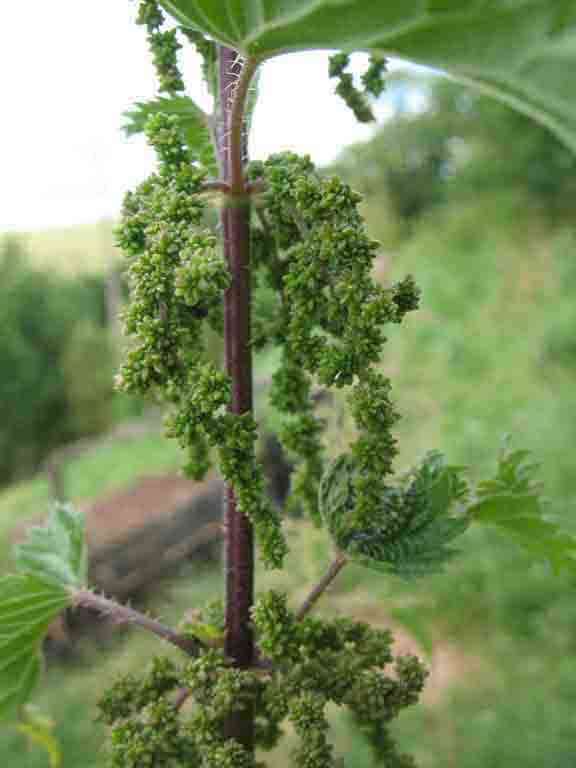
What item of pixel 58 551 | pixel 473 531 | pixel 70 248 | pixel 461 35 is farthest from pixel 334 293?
pixel 70 248

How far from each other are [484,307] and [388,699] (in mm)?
9442

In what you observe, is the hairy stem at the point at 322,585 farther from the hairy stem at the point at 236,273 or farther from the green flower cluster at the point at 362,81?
the green flower cluster at the point at 362,81

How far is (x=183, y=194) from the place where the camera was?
0.74 meters

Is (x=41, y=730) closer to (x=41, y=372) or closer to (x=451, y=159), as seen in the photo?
(x=41, y=372)

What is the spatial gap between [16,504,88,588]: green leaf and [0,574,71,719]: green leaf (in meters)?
0.02

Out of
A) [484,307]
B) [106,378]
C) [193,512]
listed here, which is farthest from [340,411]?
[106,378]

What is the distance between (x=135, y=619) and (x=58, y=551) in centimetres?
19

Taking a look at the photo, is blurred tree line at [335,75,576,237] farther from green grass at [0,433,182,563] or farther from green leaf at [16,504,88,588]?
green leaf at [16,504,88,588]

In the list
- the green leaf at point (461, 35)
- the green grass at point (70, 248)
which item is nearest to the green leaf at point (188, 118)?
the green leaf at point (461, 35)

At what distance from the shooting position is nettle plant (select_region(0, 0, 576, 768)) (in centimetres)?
73

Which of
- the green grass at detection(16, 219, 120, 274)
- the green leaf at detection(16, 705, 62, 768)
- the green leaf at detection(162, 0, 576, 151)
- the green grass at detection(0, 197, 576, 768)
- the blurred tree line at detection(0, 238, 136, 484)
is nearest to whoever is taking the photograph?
the green leaf at detection(162, 0, 576, 151)

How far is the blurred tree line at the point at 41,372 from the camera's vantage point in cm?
1255

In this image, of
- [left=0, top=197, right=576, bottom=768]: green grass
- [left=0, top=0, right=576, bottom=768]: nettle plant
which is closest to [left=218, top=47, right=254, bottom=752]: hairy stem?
[left=0, top=0, right=576, bottom=768]: nettle plant

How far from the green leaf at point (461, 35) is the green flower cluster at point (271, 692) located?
20.2 inches
